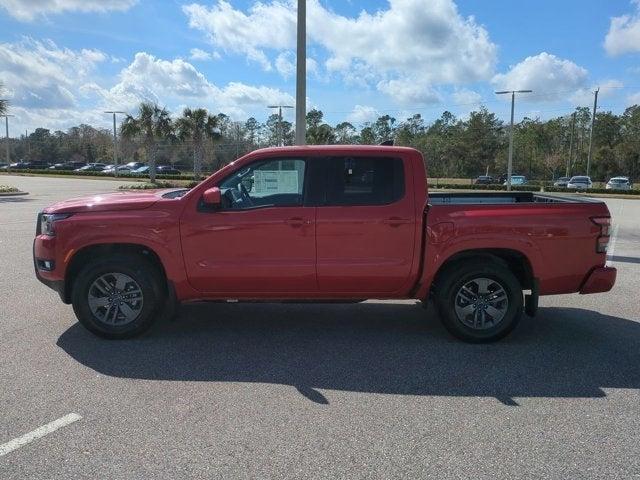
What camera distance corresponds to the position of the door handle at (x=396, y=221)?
5156mm

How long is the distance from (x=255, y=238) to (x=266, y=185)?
1.78 feet

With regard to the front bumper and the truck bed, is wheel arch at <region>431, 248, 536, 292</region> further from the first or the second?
the front bumper

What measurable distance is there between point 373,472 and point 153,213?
10.5 feet

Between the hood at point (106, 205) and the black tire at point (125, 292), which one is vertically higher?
the hood at point (106, 205)

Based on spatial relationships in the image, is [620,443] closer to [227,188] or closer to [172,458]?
[172,458]

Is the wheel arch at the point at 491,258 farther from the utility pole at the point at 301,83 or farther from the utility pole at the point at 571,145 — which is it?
the utility pole at the point at 571,145

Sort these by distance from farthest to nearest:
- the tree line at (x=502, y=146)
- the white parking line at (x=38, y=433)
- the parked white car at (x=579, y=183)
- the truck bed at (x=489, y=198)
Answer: the tree line at (x=502, y=146) < the parked white car at (x=579, y=183) < the truck bed at (x=489, y=198) < the white parking line at (x=38, y=433)

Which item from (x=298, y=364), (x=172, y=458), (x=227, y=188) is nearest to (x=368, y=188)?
(x=227, y=188)

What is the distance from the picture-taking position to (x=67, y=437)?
3.51m

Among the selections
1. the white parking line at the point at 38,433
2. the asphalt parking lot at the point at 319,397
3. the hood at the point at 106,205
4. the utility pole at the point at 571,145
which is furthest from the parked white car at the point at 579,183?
the white parking line at the point at 38,433

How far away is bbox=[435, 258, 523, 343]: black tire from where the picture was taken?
17.3ft

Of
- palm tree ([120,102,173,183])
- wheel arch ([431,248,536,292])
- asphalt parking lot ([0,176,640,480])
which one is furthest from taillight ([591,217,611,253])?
palm tree ([120,102,173,183])

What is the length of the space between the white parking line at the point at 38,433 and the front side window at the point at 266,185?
2265 mm

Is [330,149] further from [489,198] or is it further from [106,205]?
[489,198]
